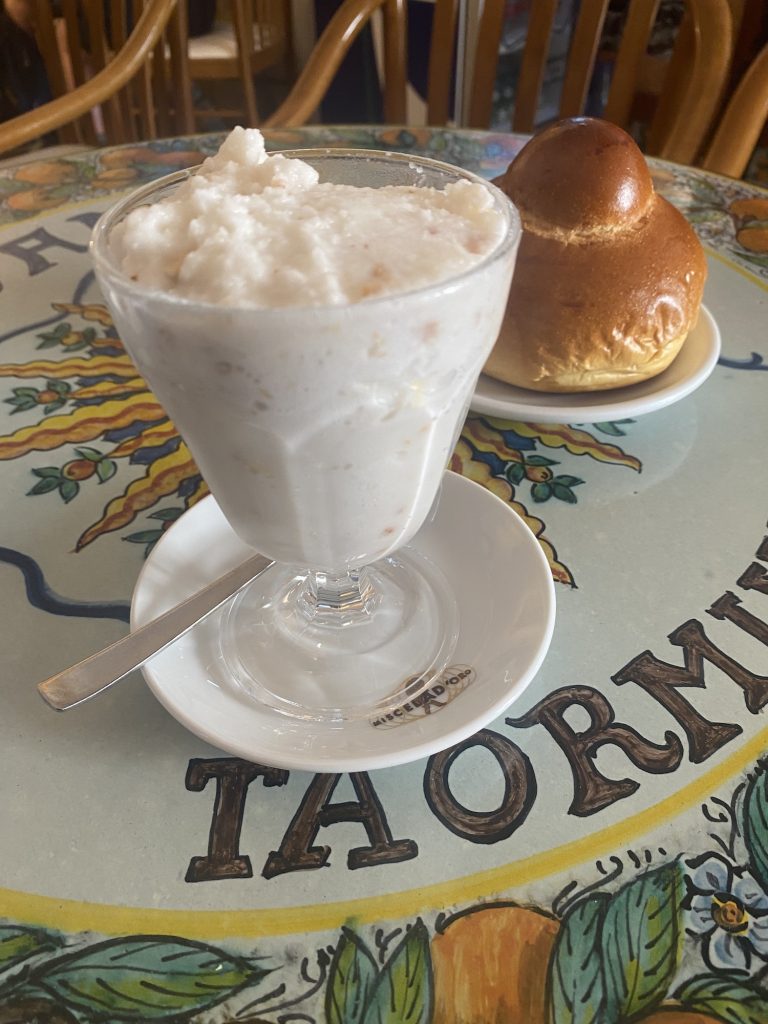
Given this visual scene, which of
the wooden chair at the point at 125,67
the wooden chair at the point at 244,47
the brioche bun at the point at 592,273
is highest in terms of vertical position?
the brioche bun at the point at 592,273

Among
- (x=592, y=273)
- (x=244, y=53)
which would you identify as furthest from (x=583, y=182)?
(x=244, y=53)

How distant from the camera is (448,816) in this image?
39cm

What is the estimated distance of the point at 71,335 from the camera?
2.53 feet

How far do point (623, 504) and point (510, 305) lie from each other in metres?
0.20

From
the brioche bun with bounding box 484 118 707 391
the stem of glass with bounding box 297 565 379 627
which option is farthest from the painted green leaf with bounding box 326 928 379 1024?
the brioche bun with bounding box 484 118 707 391

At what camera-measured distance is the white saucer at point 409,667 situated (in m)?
0.40

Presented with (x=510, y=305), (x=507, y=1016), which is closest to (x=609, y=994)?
(x=507, y=1016)

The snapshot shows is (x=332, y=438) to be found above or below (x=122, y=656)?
above

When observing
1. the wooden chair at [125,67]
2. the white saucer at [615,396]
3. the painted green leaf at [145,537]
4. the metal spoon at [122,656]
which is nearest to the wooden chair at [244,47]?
the wooden chair at [125,67]

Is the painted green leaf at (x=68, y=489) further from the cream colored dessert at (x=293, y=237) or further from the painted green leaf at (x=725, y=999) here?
the painted green leaf at (x=725, y=999)

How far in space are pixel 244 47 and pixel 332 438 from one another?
2.11 metres

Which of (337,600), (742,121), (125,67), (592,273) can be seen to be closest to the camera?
(337,600)

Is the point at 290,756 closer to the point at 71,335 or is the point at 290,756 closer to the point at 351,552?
the point at 351,552

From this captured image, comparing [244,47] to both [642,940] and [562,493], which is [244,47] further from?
[642,940]
